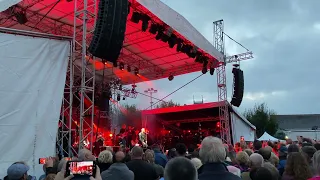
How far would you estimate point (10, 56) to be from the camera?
7.39 metres

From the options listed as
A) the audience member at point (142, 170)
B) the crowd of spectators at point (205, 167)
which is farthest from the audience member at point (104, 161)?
the audience member at point (142, 170)

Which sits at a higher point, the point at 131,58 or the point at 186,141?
the point at 131,58

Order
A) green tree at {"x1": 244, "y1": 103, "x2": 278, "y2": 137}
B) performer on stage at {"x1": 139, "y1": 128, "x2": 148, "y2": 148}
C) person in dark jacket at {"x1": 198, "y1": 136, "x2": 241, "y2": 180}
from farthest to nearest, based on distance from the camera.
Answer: green tree at {"x1": 244, "y1": 103, "x2": 278, "y2": 137}
performer on stage at {"x1": 139, "y1": 128, "x2": 148, "y2": 148}
person in dark jacket at {"x1": 198, "y1": 136, "x2": 241, "y2": 180}

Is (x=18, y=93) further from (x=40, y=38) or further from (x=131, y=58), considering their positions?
(x=131, y=58)

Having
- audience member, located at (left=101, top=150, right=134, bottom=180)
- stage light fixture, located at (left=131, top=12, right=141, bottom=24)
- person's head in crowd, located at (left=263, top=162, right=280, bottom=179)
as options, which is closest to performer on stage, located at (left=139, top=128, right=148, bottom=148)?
stage light fixture, located at (left=131, top=12, right=141, bottom=24)

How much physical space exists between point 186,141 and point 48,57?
34.8 feet

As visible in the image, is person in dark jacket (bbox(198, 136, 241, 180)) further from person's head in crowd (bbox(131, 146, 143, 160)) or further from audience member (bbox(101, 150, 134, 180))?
person's head in crowd (bbox(131, 146, 143, 160))

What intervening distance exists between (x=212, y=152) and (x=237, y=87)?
42.9ft

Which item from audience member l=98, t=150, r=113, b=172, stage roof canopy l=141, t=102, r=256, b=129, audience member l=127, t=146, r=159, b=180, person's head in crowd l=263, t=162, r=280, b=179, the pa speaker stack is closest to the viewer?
person's head in crowd l=263, t=162, r=280, b=179

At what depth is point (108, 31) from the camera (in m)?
7.50

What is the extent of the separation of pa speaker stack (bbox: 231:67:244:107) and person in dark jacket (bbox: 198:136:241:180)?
509 inches

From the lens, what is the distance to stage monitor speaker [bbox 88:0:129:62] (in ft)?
24.6

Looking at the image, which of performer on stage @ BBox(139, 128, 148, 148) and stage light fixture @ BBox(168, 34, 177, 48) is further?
performer on stage @ BBox(139, 128, 148, 148)

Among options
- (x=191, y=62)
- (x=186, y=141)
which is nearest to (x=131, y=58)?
(x=191, y=62)
